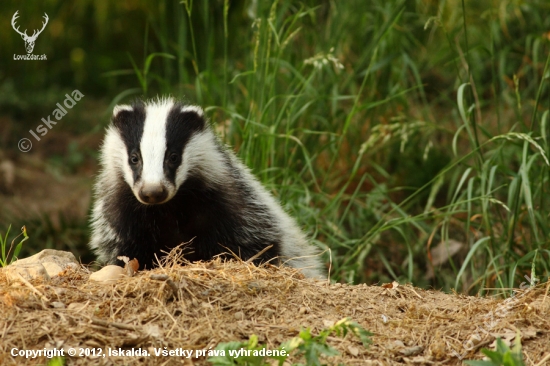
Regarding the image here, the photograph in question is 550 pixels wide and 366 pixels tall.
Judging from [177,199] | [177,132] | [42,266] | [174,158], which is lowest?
[42,266]

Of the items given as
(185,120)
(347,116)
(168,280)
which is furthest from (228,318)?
(347,116)

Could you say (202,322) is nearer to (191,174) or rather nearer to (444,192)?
(191,174)

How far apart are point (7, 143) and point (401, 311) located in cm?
582

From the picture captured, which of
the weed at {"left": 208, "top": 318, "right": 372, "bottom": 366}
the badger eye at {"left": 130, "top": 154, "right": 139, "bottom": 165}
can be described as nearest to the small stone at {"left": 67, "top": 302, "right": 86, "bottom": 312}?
the weed at {"left": 208, "top": 318, "right": 372, "bottom": 366}

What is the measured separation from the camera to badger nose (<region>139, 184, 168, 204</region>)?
135 inches

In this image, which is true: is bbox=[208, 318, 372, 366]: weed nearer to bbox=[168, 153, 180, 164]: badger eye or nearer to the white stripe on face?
the white stripe on face

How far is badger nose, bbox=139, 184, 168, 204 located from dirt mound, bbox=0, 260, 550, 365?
0.47 meters

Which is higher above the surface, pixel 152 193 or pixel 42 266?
pixel 152 193

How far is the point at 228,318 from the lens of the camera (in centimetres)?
275

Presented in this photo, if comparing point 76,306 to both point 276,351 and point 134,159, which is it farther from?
point 134,159

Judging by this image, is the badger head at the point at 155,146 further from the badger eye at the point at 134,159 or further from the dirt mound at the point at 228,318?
the dirt mound at the point at 228,318

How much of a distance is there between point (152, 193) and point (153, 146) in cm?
28

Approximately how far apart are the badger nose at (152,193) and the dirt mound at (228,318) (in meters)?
0.47

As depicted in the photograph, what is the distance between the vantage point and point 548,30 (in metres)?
5.86
